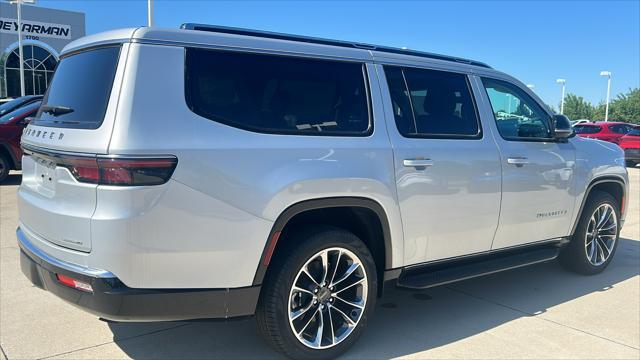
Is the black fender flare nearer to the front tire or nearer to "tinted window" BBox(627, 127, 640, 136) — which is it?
the front tire

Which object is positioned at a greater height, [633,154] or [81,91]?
[81,91]

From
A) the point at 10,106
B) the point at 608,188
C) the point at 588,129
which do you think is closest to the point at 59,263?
the point at 608,188

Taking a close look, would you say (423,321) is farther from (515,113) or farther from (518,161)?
(515,113)

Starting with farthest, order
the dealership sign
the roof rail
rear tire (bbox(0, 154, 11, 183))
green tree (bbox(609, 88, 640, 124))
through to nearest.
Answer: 1. green tree (bbox(609, 88, 640, 124))
2. the dealership sign
3. rear tire (bbox(0, 154, 11, 183))
4. the roof rail

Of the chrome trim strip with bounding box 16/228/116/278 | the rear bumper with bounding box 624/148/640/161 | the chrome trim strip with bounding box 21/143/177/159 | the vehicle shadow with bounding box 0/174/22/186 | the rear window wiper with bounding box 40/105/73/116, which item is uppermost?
the rear window wiper with bounding box 40/105/73/116

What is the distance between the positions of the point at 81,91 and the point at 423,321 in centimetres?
299

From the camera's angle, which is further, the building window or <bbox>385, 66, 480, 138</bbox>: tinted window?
the building window

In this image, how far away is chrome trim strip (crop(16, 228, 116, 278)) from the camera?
8.71 ft

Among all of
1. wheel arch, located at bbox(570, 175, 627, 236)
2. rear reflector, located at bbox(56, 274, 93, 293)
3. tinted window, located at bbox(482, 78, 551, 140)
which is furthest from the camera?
wheel arch, located at bbox(570, 175, 627, 236)

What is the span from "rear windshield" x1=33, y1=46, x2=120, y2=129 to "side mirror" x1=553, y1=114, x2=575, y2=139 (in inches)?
151

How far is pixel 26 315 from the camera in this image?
13.1 ft

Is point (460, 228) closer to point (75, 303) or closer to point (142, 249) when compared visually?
point (142, 249)

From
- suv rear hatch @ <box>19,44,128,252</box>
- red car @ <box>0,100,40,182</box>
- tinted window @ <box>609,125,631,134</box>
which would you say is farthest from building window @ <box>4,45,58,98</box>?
suv rear hatch @ <box>19,44,128,252</box>

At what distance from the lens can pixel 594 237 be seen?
5.48 m
